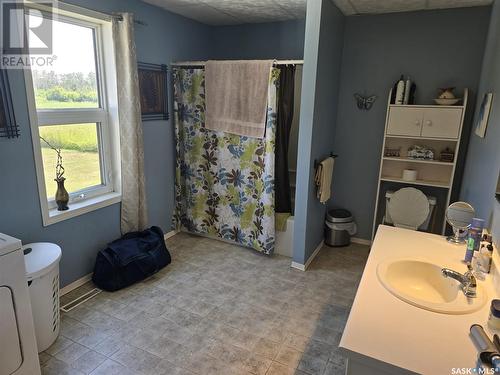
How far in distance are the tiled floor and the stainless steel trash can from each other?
36 centimetres

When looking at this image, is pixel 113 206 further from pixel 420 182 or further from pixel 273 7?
pixel 420 182

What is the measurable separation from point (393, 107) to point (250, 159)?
1399 mm

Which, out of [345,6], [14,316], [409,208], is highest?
[345,6]

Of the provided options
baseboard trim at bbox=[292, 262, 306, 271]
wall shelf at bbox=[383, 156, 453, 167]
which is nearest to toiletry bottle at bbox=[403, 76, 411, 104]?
wall shelf at bbox=[383, 156, 453, 167]

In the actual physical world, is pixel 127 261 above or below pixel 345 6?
below

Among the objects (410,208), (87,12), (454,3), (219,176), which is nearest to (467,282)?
(410,208)

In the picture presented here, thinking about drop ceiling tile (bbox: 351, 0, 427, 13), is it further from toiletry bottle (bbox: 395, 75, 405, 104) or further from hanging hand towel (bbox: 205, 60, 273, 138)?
hanging hand towel (bbox: 205, 60, 273, 138)

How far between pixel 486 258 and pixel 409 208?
5.54ft

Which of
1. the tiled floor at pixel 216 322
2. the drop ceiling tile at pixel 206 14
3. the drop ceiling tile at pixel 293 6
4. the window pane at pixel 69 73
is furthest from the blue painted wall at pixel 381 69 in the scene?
the window pane at pixel 69 73

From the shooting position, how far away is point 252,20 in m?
3.46

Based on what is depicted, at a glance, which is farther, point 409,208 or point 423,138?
point 409,208

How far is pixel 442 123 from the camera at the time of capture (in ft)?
9.43

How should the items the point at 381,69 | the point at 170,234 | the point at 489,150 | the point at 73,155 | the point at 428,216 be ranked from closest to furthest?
the point at 489,150, the point at 73,155, the point at 428,216, the point at 381,69, the point at 170,234

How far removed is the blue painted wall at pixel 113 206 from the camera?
6.72 feet
